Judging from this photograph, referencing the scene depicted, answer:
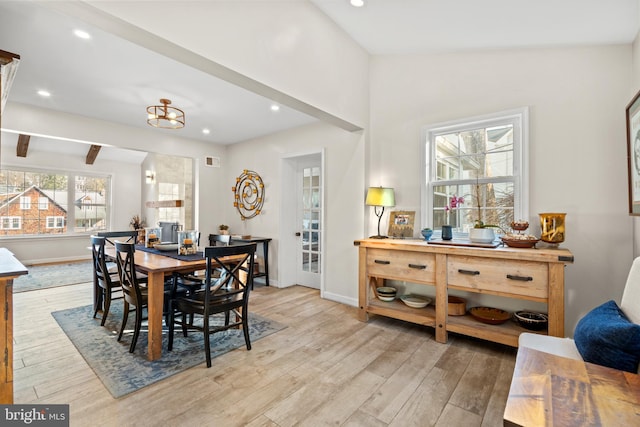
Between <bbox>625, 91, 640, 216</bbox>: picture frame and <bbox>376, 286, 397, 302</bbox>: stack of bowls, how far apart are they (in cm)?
204

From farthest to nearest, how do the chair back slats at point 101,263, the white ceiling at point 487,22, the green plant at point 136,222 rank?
the green plant at point 136,222
the chair back slats at point 101,263
the white ceiling at point 487,22

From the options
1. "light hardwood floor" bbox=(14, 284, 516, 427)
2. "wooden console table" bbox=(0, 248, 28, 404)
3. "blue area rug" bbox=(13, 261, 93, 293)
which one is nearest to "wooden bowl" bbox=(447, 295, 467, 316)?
"light hardwood floor" bbox=(14, 284, 516, 427)

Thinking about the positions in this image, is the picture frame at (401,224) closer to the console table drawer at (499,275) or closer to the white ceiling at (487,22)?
the console table drawer at (499,275)

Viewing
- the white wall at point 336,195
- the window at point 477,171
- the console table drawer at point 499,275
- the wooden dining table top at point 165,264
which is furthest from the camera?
the white wall at point 336,195

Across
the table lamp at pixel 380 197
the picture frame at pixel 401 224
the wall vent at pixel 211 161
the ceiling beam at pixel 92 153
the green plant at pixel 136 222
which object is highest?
the ceiling beam at pixel 92 153

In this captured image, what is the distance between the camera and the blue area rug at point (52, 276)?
4695 millimetres

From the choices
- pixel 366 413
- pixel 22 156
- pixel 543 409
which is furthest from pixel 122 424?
pixel 22 156

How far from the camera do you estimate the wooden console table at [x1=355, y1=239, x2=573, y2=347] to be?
2.18 m

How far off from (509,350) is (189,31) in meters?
3.48

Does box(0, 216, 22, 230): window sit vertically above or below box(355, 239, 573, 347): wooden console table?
above

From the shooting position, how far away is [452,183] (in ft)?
10.3

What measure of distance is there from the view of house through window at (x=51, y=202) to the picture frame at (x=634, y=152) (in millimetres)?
9830

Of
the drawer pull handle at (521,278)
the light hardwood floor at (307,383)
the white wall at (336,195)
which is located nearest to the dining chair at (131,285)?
the light hardwood floor at (307,383)

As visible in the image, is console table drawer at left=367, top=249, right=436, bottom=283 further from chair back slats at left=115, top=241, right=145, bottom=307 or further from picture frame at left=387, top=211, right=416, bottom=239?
chair back slats at left=115, top=241, right=145, bottom=307
